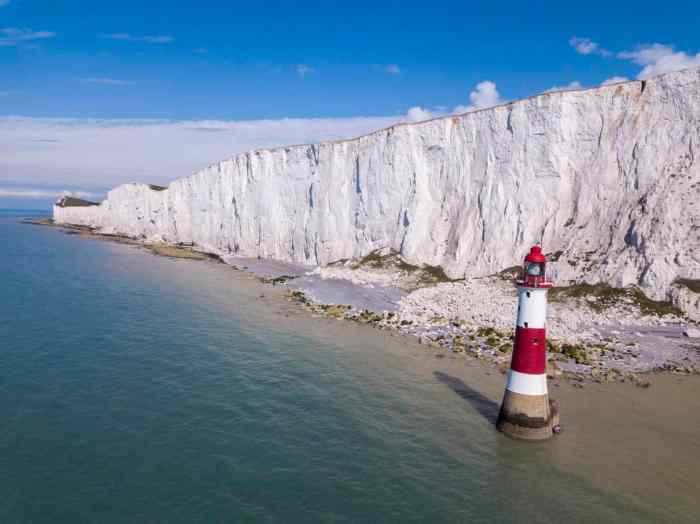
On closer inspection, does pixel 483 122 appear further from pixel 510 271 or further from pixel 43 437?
pixel 43 437

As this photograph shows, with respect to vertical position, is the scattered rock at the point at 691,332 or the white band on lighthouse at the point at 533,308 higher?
the white band on lighthouse at the point at 533,308

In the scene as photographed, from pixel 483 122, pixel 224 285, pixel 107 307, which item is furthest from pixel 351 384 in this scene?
pixel 483 122

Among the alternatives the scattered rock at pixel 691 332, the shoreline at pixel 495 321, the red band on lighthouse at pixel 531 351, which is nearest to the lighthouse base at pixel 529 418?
the red band on lighthouse at pixel 531 351

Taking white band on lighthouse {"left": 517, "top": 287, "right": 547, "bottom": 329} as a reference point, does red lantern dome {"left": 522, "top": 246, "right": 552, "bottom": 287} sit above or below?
above

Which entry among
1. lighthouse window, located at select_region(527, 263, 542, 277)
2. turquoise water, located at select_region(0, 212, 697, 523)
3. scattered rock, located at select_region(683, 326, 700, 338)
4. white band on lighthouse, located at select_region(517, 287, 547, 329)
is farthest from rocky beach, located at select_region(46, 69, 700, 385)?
lighthouse window, located at select_region(527, 263, 542, 277)

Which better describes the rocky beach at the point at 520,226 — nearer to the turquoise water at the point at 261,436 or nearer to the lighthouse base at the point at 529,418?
the lighthouse base at the point at 529,418

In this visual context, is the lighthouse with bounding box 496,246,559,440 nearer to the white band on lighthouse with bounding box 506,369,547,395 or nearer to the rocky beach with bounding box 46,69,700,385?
the white band on lighthouse with bounding box 506,369,547,395

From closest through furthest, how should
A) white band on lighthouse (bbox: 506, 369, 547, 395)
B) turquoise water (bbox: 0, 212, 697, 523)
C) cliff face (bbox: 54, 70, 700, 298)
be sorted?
turquoise water (bbox: 0, 212, 697, 523), white band on lighthouse (bbox: 506, 369, 547, 395), cliff face (bbox: 54, 70, 700, 298)

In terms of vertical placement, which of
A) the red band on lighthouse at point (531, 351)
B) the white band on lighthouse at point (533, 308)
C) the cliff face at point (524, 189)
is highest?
the cliff face at point (524, 189)

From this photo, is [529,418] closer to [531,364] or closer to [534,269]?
[531,364]
